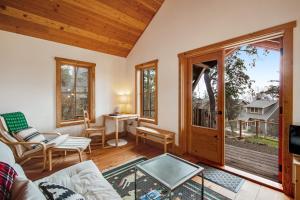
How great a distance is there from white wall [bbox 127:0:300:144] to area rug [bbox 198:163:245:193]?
1.11 m

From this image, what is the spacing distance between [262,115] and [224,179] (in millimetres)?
2967

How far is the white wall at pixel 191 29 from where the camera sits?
6.40ft

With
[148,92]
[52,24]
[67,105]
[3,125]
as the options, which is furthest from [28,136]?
[148,92]

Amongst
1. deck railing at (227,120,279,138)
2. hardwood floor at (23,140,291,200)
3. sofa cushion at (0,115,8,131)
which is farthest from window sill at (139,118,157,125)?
sofa cushion at (0,115,8,131)

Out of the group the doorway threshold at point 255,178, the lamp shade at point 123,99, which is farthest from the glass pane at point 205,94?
the lamp shade at point 123,99

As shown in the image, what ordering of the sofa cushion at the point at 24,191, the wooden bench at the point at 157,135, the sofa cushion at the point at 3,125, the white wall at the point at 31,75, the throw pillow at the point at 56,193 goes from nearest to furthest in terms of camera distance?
1. the sofa cushion at the point at 24,191
2. the throw pillow at the point at 56,193
3. the sofa cushion at the point at 3,125
4. the white wall at the point at 31,75
5. the wooden bench at the point at 157,135

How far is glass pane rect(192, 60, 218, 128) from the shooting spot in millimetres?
2734

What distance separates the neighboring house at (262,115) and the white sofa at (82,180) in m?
4.44

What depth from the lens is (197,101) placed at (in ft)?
9.81

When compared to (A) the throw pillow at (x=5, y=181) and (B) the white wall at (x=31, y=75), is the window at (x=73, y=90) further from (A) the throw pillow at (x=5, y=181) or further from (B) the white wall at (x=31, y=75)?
(A) the throw pillow at (x=5, y=181)

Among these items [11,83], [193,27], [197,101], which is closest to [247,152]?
[197,101]

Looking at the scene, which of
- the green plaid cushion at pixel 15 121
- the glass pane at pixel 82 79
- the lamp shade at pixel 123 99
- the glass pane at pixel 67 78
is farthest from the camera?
the lamp shade at pixel 123 99

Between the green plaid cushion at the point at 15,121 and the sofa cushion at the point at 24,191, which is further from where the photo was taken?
the green plaid cushion at the point at 15,121

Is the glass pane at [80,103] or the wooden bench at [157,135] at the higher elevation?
the glass pane at [80,103]
